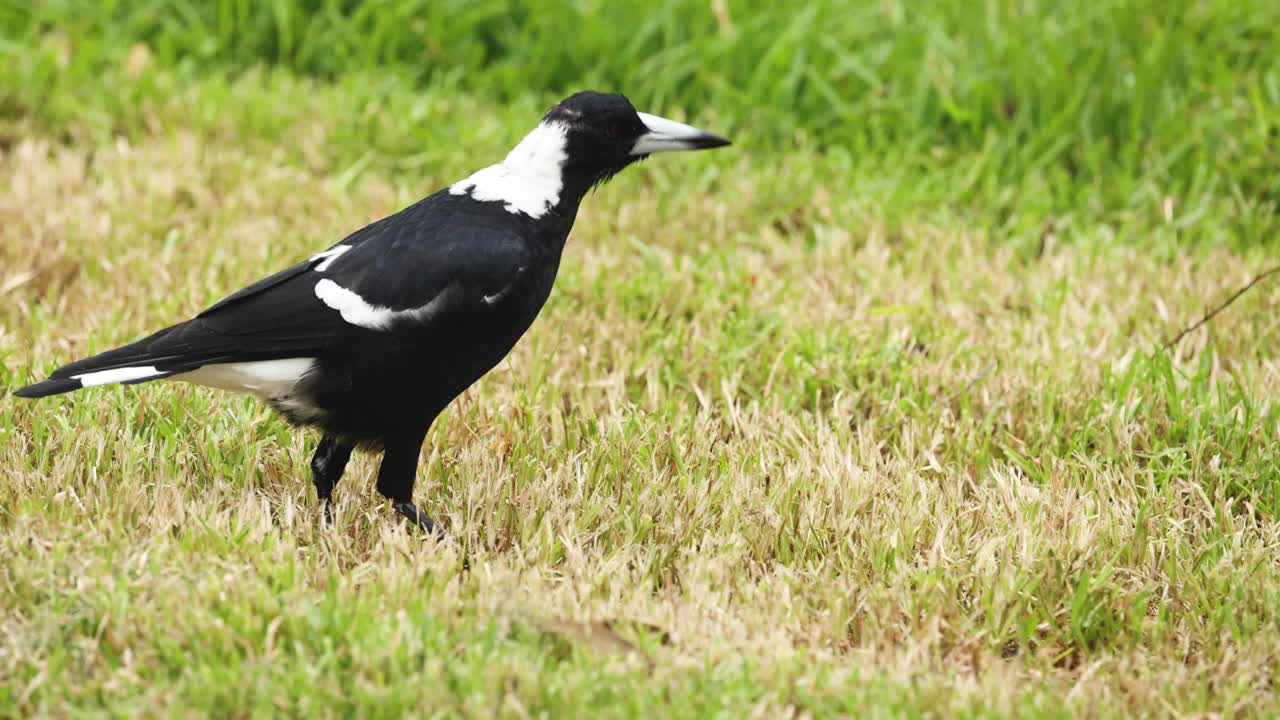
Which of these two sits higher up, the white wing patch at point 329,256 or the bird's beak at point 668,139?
the bird's beak at point 668,139

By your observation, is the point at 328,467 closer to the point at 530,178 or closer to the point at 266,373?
the point at 266,373

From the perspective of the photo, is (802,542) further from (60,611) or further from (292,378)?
(60,611)

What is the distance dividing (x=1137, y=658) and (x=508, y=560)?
1160mm

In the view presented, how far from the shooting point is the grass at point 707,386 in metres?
2.36

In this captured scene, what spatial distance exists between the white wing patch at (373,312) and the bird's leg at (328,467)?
0.95 feet

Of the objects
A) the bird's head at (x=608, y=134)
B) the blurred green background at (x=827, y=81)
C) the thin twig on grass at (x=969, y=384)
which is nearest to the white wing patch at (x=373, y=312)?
the bird's head at (x=608, y=134)

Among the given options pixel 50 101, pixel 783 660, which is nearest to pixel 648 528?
pixel 783 660

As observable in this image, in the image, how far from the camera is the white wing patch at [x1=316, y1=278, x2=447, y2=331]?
2.75m

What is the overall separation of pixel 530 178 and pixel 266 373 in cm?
70

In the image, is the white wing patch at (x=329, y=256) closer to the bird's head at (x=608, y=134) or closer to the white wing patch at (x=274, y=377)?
the white wing patch at (x=274, y=377)

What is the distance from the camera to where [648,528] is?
2.92 m

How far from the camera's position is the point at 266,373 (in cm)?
279

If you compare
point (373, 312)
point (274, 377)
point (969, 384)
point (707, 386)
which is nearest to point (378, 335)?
point (373, 312)

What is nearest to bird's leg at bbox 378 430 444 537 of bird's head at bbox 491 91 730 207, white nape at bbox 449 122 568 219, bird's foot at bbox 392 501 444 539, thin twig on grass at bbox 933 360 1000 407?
bird's foot at bbox 392 501 444 539
